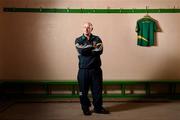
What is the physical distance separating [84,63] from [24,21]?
2336 millimetres

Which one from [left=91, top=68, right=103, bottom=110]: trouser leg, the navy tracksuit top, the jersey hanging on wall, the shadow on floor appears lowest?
the shadow on floor

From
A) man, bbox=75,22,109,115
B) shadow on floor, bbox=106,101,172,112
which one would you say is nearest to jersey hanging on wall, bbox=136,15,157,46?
shadow on floor, bbox=106,101,172,112

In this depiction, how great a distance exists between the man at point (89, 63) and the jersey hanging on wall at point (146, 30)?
1869 millimetres

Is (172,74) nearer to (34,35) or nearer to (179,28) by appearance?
(179,28)

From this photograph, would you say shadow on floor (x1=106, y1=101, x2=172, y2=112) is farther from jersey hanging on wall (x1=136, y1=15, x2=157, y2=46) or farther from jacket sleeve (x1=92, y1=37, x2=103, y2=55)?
jersey hanging on wall (x1=136, y1=15, x2=157, y2=46)

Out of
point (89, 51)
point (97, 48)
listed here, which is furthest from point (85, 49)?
point (97, 48)

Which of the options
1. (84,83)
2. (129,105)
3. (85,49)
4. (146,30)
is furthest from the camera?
(146,30)

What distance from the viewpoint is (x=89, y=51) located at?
17.9 ft

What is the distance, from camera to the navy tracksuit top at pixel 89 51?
18.0 feet

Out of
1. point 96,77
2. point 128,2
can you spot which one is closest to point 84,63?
point 96,77

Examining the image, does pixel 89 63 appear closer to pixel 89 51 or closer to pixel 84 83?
pixel 89 51

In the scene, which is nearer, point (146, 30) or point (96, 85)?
point (96, 85)

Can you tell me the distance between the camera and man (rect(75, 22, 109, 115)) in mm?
5488

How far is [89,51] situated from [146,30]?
215 cm
